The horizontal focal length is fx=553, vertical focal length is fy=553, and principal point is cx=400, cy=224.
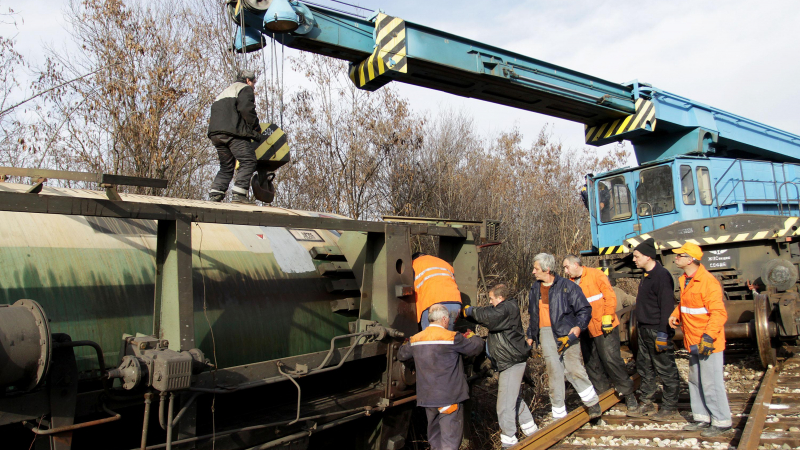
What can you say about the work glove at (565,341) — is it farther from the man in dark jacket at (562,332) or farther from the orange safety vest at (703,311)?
the orange safety vest at (703,311)

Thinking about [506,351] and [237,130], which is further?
[237,130]

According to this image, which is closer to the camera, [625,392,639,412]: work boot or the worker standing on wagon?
[625,392,639,412]: work boot

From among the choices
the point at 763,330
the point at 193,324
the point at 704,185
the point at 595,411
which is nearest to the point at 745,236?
the point at 704,185

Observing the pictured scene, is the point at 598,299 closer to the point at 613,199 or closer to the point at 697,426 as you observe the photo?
the point at 697,426

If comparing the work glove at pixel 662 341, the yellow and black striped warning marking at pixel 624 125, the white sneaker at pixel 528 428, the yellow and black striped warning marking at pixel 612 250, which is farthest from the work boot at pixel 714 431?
the yellow and black striped warning marking at pixel 624 125

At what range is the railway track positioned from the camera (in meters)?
4.79

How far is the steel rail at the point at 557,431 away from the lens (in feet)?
16.3

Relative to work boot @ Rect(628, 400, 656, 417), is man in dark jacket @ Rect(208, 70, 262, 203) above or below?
above

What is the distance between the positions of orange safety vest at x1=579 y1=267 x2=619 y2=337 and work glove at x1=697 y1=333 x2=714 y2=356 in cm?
109

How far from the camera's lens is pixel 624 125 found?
31.2 ft

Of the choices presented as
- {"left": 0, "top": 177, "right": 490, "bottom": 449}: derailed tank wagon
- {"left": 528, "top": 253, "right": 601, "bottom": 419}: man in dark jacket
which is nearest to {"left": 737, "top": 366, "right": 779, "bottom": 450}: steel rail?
{"left": 528, "top": 253, "right": 601, "bottom": 419}: man in dark jacket

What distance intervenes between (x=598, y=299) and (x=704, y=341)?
1264mm

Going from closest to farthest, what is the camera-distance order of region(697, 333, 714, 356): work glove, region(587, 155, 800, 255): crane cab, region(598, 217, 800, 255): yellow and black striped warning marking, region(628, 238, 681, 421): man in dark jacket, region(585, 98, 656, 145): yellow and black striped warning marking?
region(697, 333, 714, 356): work glove, region(628, 238, 681, 421): man in dark jacket, region(598, 217, 800, 255): yellow and black striped warning marking, region(585, 98, 656, 145): yellow and black striped warning marking, region(587, 155, 800, 255): crane cab

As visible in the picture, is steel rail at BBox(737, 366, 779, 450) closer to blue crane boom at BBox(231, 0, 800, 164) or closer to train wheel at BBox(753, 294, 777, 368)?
train wheel at BBox(753, 294, 777, 368)
